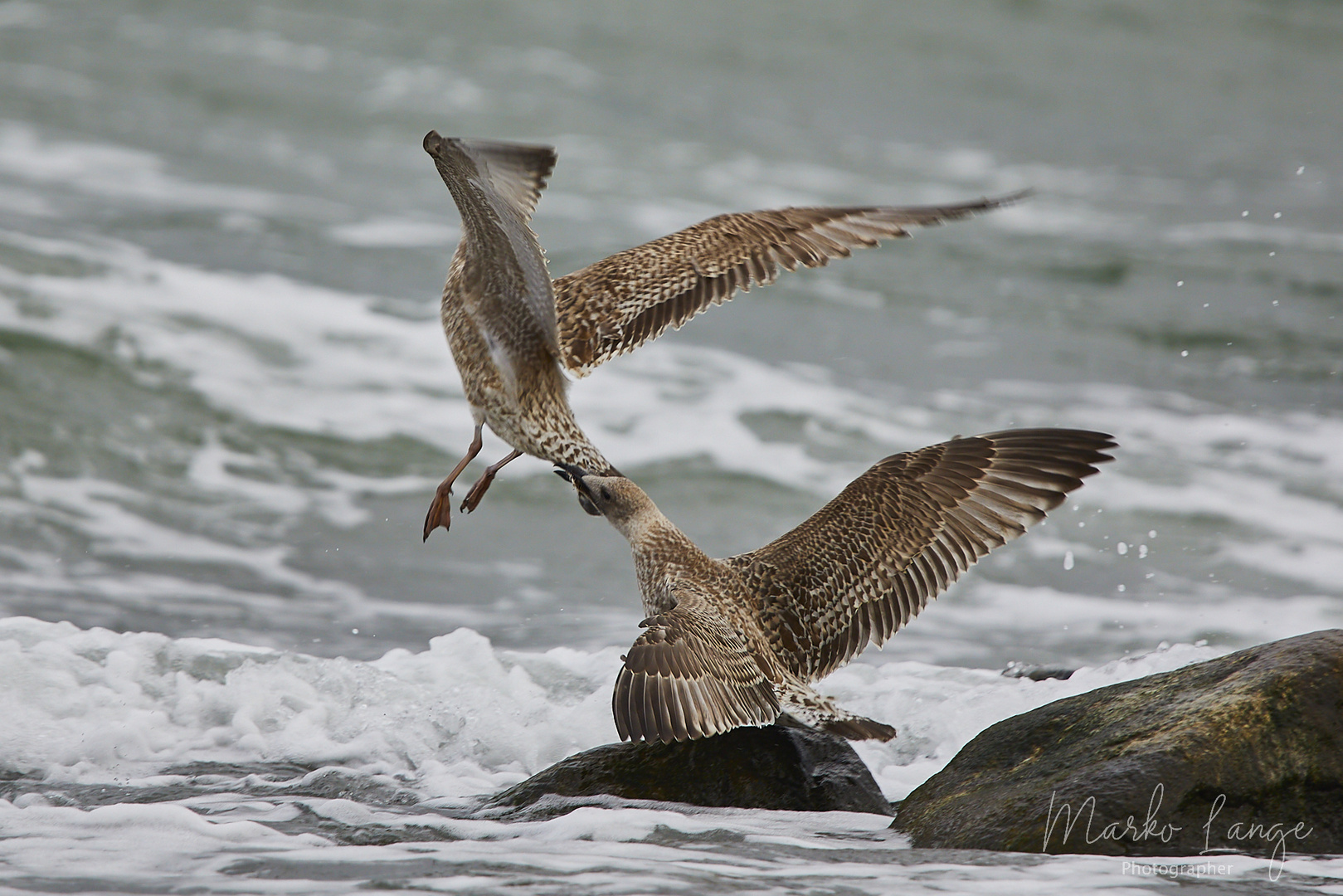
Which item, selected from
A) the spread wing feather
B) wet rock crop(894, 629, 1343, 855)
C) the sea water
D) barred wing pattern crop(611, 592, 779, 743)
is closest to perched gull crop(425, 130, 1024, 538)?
the spread wing feather

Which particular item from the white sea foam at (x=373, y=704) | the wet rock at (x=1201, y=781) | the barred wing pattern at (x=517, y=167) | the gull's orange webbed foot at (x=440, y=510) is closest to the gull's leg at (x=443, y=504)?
the gull's orange webbed foot at (x=440, y=510)

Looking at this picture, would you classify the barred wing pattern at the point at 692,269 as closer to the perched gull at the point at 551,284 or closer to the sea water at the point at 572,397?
the perched gull at the point at 551,284

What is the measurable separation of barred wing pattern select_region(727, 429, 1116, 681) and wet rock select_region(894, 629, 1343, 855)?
0.99 m

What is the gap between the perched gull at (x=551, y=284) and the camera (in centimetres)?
455

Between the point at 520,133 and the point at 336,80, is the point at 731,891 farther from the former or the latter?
the point at 336,80

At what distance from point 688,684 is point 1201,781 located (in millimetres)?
1259

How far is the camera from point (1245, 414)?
387 inches

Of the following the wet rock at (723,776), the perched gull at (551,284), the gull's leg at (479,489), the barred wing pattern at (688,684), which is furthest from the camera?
the gull's leg at (479,489)

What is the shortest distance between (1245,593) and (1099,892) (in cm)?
446

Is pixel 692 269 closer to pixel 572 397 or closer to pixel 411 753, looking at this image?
pixel 411 753

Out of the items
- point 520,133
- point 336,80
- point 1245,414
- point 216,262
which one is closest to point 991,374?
point 1245,414

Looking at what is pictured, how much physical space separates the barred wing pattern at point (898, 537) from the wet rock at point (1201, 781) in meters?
0.99

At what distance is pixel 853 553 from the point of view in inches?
184

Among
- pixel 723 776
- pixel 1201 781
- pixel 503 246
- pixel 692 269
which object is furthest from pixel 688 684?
pixel 692 269
